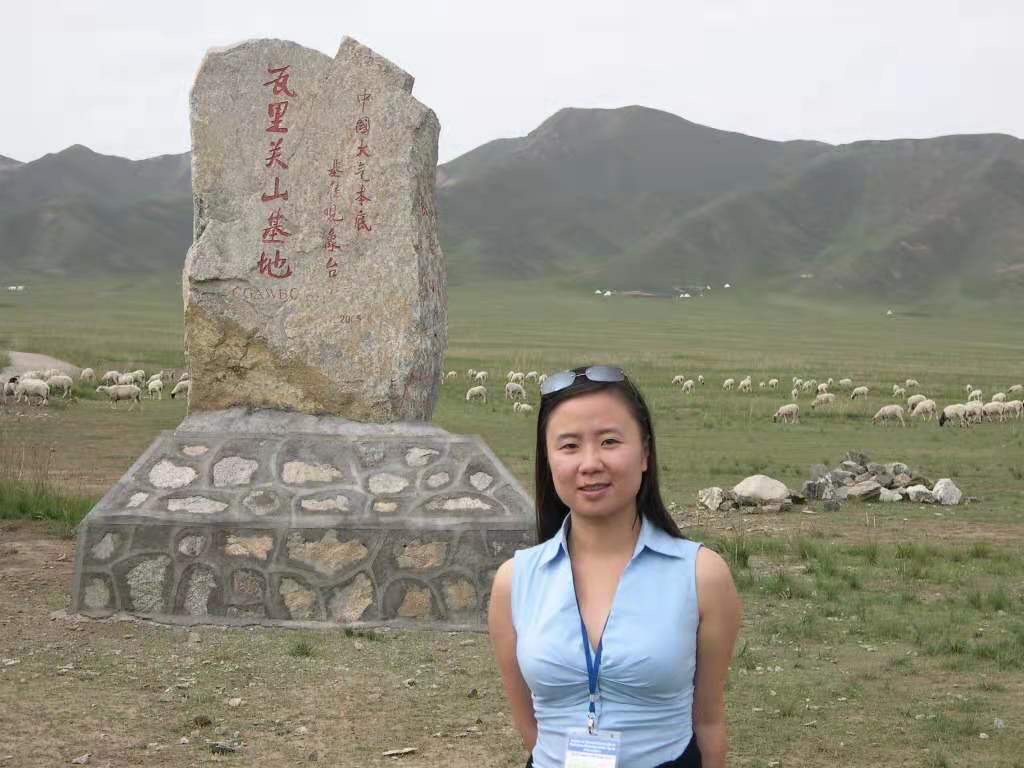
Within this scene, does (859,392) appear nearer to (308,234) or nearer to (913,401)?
(913,401)

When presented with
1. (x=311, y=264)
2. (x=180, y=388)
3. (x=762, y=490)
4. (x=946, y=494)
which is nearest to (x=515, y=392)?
(x=180, y=388)

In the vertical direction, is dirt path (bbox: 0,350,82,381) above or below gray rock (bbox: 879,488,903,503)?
above

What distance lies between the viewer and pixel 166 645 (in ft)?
25.8

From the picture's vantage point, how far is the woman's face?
329 cm

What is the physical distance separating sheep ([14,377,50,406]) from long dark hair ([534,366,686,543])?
2226 cm

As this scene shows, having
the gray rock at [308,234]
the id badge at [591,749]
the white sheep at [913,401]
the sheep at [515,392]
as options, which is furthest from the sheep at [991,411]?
the id badge at [591,749]

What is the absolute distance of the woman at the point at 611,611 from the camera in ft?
10.2

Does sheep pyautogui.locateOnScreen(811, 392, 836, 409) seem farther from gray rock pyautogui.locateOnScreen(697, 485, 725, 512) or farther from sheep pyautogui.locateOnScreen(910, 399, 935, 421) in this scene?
gray rock pyautogui.locateOnScreen(697, 485, 725, 512)

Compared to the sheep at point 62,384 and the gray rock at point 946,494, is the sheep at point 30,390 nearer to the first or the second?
the sheep at point 62,384

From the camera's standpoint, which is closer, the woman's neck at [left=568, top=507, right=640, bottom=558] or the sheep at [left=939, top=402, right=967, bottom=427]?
the woman's neck at [left=568, top=507, right=640, bottom=558]

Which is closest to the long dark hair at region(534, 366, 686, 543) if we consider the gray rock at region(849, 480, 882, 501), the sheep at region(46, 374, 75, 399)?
the gray rock at region(849, 480, 882, 501)

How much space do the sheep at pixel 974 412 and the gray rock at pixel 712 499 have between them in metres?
15.1

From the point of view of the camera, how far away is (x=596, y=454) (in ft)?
10.8

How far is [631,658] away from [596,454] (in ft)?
1.74
